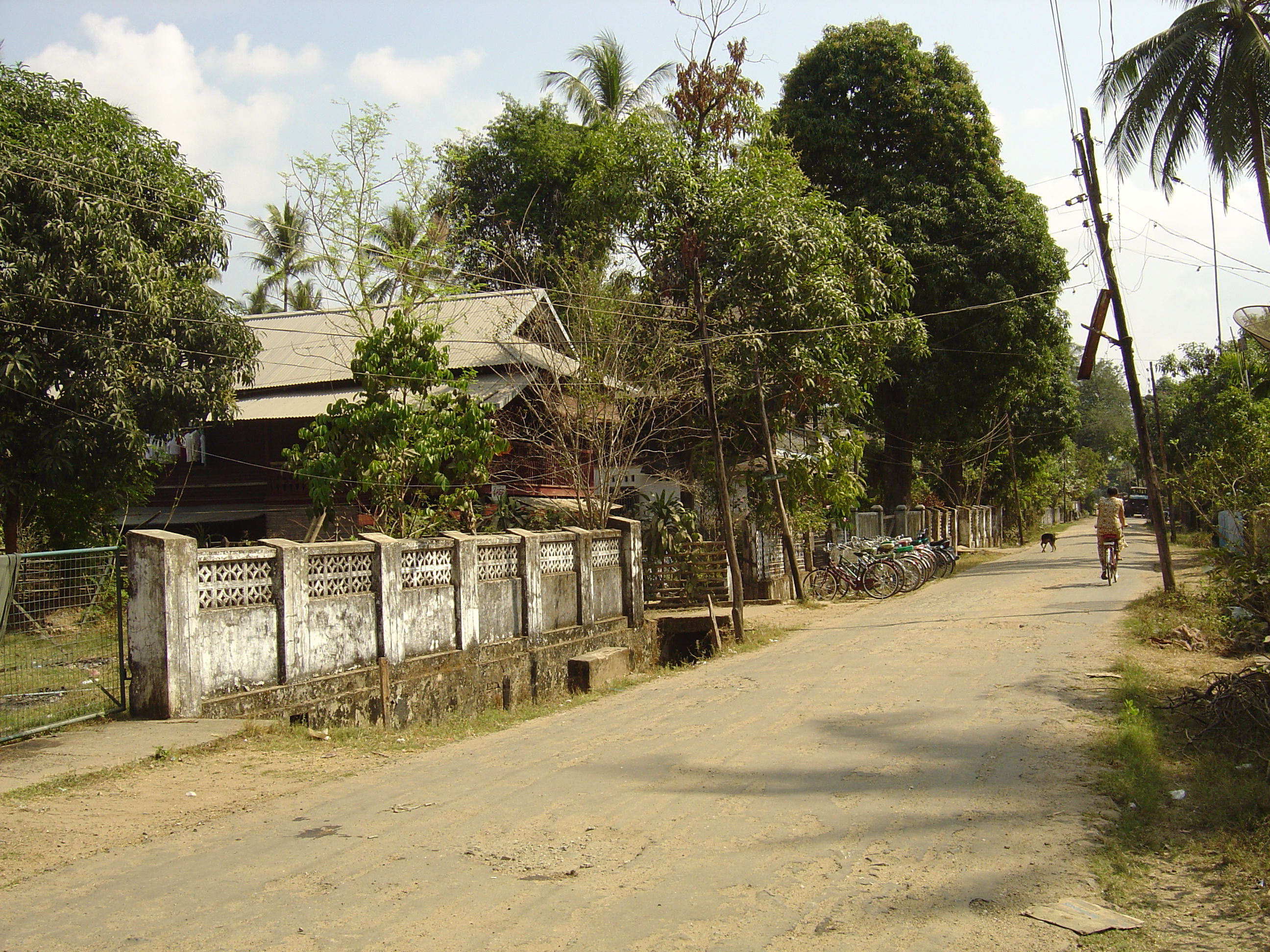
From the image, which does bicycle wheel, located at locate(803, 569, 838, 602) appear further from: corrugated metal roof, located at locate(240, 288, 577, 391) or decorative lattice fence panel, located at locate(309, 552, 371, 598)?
decorative lattice fence panel, located at locate(309, 552, 371, 598)

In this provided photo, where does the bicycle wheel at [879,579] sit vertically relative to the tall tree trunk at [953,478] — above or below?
below

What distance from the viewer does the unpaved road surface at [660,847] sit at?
4121mm

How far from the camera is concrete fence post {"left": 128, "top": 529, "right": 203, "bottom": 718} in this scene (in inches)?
301

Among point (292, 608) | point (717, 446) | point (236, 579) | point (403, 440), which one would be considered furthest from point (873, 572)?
point (236, 579)

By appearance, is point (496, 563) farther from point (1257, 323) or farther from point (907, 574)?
point (907, 574)

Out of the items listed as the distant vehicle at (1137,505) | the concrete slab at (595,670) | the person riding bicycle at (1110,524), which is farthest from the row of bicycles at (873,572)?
the distant vehicle at (1137,505)

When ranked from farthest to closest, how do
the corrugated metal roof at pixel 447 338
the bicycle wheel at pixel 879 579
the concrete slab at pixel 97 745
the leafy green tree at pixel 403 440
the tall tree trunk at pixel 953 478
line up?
the tall tree trunk at pixel 953 478
the bicycle wheel at pixel 879 579
the corrugated metal roof at pixel 447 338
the leafy green tree at pixel 403 440
the concrete slab at pixel 97 745

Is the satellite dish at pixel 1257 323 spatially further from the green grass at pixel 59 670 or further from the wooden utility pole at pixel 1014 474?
the wooden utility pole at pixel 1014 474

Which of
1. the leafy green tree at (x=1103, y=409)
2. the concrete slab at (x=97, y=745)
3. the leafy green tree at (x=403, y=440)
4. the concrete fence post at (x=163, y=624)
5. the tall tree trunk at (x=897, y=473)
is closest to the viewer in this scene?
the concrete slab at (x=97, y=745)

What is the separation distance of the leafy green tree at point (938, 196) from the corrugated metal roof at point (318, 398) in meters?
11.8

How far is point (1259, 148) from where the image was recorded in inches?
607

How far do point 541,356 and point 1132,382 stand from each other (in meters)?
10.9

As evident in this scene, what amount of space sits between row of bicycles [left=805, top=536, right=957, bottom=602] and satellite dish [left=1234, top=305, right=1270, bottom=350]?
1295cm

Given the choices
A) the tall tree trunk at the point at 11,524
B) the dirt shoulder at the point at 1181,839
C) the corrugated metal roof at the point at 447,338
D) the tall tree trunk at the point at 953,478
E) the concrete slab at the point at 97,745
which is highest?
the corrugated metal roof at the point at 447,338
